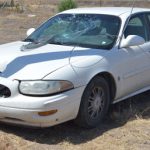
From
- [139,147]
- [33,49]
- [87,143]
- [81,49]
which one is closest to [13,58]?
[33,49]

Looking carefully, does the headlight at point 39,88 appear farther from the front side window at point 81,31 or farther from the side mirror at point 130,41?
the side mirror at point 130,41

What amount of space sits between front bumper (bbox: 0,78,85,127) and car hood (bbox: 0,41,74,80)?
21 cm

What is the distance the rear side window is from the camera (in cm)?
704

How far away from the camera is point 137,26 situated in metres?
7.28

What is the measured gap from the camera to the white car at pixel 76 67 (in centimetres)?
544

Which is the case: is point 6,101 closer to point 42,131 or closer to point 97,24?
point 42,131

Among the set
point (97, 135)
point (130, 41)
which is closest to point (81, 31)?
point (130, 41)

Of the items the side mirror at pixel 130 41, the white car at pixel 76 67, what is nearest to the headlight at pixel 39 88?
the white car at pixel 76 67

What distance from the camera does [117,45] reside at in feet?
21.5

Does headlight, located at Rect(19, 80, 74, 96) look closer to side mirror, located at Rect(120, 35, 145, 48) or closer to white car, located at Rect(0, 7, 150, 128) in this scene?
white car, located at Rect(0, 7, 150, 128)

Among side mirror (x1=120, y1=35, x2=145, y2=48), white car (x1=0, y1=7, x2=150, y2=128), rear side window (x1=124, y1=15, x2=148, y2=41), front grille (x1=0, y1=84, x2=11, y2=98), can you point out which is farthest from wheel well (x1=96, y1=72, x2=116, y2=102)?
front grille (x1=0, y1=84, x2=11, y2=98)

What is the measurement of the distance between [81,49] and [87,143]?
4.40ft

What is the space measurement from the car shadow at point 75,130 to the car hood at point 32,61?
74cm

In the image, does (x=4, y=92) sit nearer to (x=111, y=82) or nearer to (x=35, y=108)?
(x=35, y=108)
